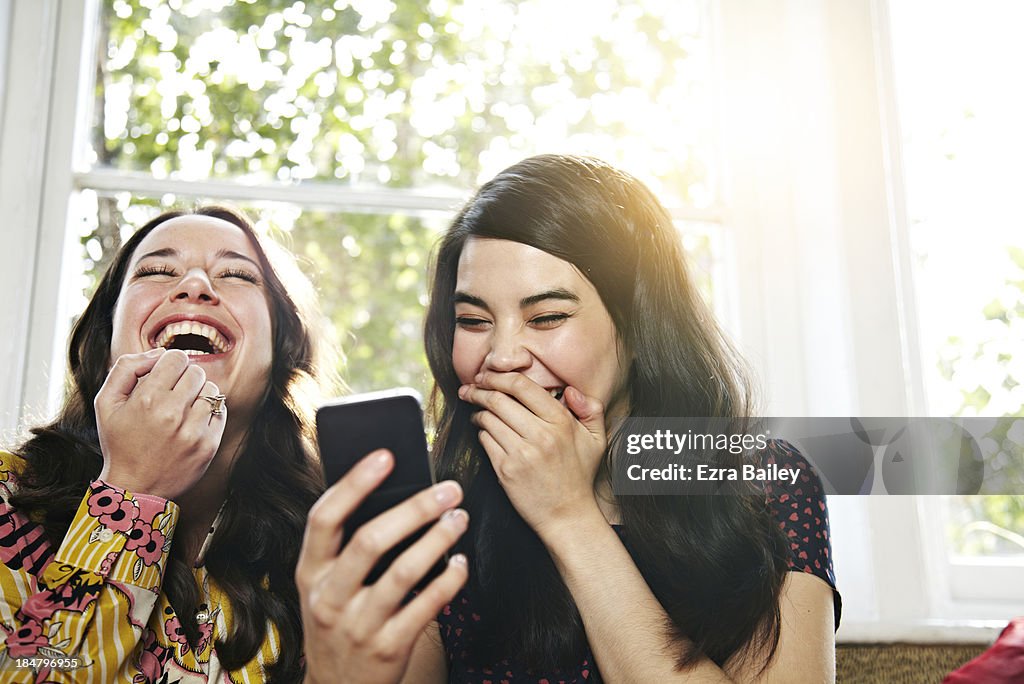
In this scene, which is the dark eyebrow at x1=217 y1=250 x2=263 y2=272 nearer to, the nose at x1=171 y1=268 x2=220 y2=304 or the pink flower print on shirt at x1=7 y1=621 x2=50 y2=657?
the nose at x1=171 y1=268 x2=220 y2=304

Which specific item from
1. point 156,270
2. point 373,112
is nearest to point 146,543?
point 156,270

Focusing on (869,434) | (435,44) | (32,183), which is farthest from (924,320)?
(32,183)

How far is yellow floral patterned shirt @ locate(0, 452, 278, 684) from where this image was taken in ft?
2.57

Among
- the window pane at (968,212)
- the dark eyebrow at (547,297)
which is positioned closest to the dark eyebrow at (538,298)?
the dark eyebrow at (547,297)

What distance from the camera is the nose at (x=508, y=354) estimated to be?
969 millimetres

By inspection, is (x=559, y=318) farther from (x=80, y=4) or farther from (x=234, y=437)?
(x=80, y=4)

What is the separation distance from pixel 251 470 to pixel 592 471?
1.51 feet

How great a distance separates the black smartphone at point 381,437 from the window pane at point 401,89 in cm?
82

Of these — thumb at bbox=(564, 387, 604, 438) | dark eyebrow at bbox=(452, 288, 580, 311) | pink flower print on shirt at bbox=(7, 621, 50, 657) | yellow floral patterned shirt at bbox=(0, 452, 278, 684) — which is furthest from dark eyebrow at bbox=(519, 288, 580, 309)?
pink flower print on shirt at bbox=(7, 621, 50, 657)

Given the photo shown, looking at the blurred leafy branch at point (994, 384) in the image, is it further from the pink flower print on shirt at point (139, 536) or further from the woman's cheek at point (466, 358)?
the pink flower print on shirt at point (139, 536)

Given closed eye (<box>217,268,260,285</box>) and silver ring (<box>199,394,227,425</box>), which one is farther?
closed eye (<box>217,268,260,285</box>)

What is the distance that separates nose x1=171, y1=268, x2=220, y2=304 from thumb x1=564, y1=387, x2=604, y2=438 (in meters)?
0.46

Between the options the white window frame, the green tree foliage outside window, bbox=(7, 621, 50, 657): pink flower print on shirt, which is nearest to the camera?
bbox=(7, 621, 50, 657): pink flower print on shirt

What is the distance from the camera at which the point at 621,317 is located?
107 centimetres
